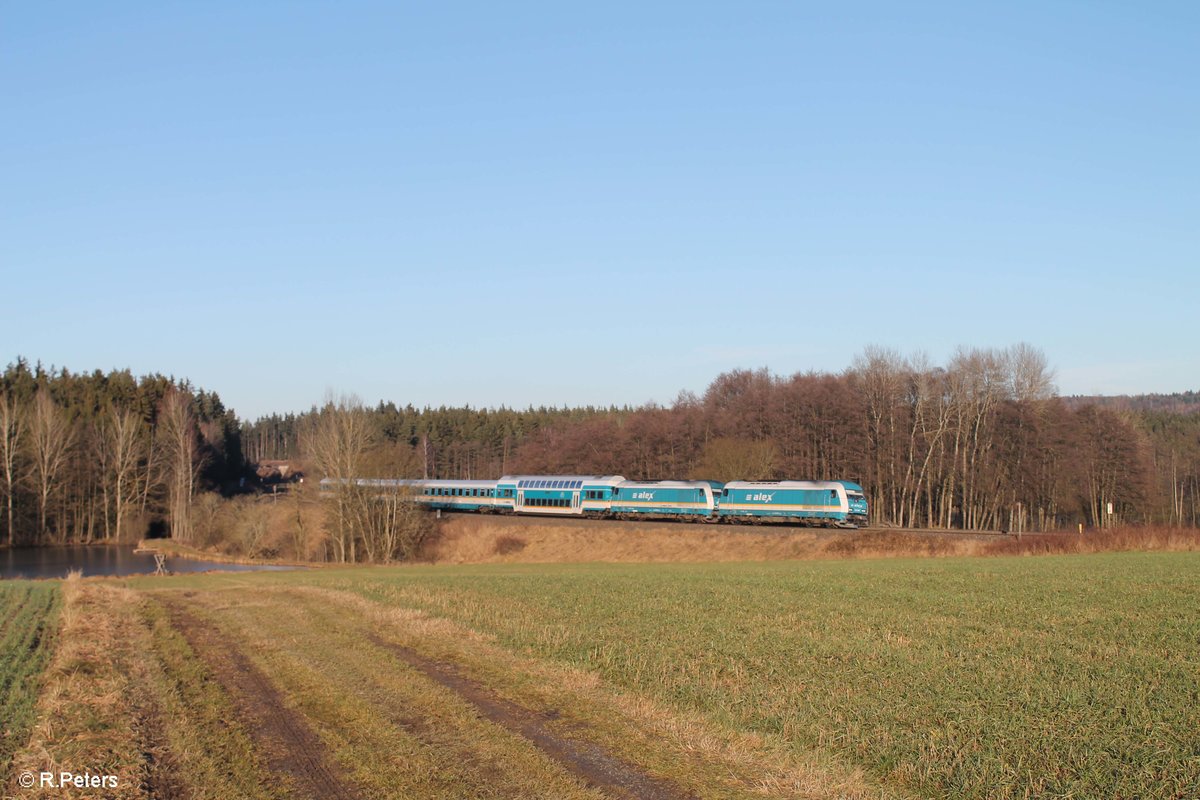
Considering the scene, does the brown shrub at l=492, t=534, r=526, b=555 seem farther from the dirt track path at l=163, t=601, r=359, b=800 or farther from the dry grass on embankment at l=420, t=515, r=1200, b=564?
the dirt track path at l=163, t=601, r=359, b=800

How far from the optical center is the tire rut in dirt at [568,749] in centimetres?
942

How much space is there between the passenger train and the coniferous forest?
3955mm

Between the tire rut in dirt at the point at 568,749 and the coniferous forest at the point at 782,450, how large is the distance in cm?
5768

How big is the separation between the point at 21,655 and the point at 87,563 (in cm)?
6124

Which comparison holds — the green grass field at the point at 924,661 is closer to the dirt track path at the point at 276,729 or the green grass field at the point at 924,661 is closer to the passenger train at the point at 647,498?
the dirt track path at the point at 276,729

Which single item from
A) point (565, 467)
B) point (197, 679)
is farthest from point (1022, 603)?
point (565, 467)

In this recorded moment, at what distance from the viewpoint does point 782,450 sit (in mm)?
88188

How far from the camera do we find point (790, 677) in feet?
45.1

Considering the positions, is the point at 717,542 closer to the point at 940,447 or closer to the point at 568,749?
the point at 940,447

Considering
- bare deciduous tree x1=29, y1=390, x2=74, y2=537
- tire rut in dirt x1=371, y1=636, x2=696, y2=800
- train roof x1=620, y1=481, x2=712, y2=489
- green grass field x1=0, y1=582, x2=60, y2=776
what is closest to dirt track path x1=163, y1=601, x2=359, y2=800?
tire rut in dirt x1=371, y1=636, x2=696, y2=800

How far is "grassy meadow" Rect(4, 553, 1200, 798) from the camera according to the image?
9617 mm

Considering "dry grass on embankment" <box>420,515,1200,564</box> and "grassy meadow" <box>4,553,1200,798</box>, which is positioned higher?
"grassy meadow" <box>4,553,1200,798</box>

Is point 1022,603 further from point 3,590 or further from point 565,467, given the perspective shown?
point 565,467

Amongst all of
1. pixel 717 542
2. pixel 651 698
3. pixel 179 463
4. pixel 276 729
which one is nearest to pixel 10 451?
pixel 179 463
